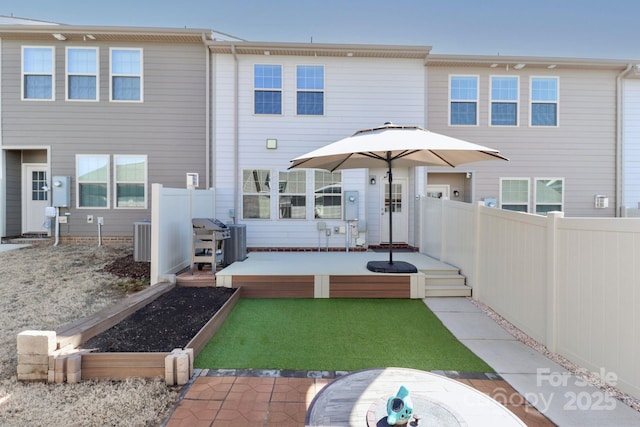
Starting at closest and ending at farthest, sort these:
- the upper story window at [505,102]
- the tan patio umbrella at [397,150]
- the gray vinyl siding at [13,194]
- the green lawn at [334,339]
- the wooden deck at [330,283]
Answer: the green lawn at [334,339], the tan patio umbrella at [397,150], the wooden deck at [330,283], the gray vinyl siding at [13,194], the upper story window at [505,102]

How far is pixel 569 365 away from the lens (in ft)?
10.0

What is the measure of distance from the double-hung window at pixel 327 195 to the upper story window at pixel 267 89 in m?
2.03

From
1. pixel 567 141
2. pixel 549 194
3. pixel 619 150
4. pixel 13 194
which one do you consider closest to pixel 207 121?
pixel 13 194

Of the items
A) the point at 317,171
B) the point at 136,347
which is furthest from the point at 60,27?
the point at 136,347

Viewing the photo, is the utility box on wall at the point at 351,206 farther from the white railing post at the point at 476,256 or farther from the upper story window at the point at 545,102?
the upper story window at the point at 545,102

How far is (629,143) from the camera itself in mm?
9062

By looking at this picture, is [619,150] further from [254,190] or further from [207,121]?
[207,121]

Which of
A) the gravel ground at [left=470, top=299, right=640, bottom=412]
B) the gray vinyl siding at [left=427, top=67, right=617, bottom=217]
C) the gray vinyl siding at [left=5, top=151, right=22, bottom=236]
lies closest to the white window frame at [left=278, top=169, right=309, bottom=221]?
the gray vinyl siding at [left=427, top=67, right=617, bottom=217]

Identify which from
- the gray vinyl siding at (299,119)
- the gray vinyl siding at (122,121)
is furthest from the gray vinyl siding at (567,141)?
the gray vinyl siding at (122,121)

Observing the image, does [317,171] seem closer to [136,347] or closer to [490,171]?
[490,171]

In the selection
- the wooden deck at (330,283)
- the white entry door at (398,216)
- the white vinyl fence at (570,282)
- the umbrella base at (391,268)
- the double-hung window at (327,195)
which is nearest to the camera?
the white vinyl fence at (570,282)

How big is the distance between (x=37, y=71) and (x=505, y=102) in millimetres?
12307

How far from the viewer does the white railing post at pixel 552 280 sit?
10.5ft

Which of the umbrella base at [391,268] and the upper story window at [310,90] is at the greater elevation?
the upper story window at [310,90]
